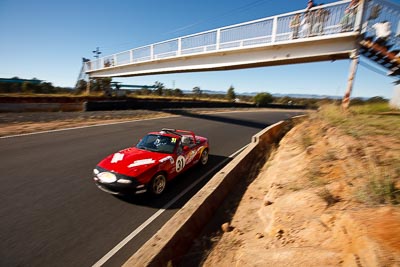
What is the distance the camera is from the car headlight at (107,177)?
5.00 metres

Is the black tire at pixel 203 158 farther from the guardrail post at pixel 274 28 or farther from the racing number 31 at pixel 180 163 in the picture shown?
the guardrail post at pixel 274 28

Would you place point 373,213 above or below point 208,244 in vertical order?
above

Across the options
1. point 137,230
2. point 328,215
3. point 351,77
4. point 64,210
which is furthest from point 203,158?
point 351,77

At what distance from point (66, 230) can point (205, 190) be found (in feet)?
8.77

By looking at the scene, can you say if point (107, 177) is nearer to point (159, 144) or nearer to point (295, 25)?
point (159, 144)

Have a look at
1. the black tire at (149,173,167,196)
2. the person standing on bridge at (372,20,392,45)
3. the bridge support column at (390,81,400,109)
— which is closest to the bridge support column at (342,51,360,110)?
the person standing on bridge at (372,20,392,45)

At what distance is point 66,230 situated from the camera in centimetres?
400

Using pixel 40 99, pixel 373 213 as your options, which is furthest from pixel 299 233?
pixel 40 99

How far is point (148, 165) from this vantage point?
211 inches

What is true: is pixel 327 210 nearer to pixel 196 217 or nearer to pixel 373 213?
pixel 373 213

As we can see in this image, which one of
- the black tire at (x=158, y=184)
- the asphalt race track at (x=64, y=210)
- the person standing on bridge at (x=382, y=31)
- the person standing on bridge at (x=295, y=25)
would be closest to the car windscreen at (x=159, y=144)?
the black tire at (x=158, y=184)

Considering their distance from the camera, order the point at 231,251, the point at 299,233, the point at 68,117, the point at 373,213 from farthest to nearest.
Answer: the point at 68,117, the point at 231,251, the point at 299,233, the point at 373,213

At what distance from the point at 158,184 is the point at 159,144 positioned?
1.34 m

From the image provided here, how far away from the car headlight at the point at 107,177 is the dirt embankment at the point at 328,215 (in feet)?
8.57
